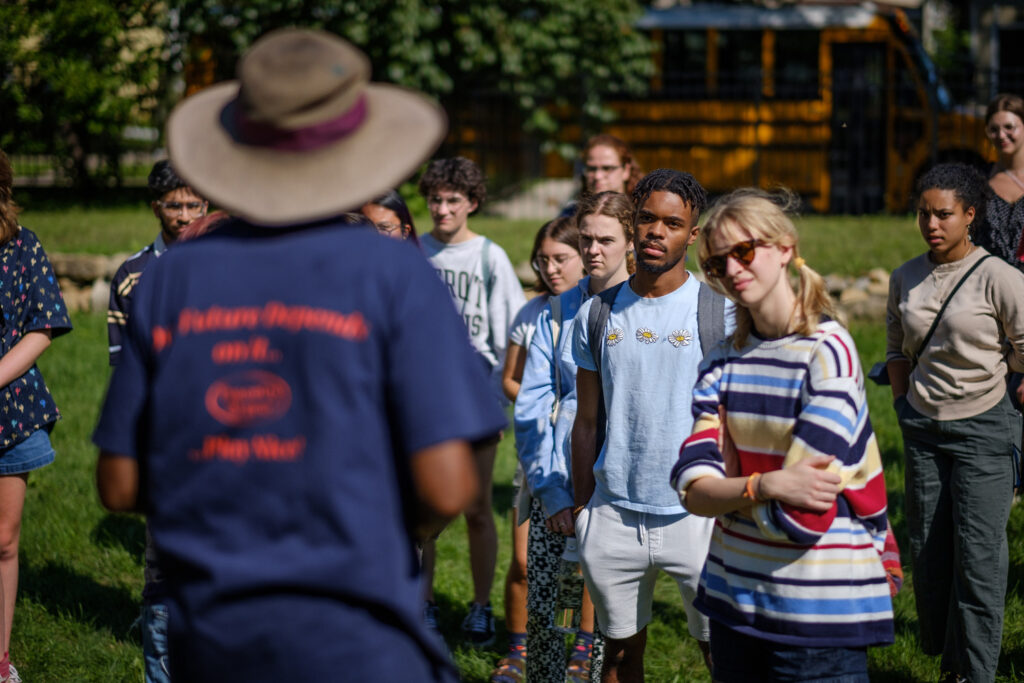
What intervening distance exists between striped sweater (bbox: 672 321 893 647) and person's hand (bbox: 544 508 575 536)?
A: 112 centimetres

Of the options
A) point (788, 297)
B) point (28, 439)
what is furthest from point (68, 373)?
point (788, 297)

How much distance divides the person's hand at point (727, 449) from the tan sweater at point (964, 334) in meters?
1.85

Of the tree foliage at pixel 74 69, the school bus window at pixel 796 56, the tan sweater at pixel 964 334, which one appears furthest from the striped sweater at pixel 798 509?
the tree foliage at pixel 74 69

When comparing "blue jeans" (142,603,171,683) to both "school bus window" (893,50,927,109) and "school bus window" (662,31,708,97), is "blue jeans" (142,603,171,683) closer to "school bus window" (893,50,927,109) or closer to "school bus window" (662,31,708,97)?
"school bus window" (662,31,708,97)

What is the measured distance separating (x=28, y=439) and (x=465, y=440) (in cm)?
326

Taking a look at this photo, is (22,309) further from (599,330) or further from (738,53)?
(738,53)

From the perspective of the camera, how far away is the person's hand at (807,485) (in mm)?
2586

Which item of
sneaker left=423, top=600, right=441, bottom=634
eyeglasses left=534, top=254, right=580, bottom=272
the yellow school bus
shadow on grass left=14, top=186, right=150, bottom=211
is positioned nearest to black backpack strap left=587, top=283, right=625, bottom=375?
eyeglasses left=534, top=254, right=580, bottom=272

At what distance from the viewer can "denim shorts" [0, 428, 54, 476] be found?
4.50 m

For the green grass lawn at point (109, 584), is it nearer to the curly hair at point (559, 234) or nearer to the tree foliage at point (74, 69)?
the curly hair at point (559, 234)

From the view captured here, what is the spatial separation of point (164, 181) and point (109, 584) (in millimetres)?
2560

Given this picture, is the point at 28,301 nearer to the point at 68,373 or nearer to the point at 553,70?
the point at 68,373

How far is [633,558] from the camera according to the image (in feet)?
11.9

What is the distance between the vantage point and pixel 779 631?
2.71 meters
